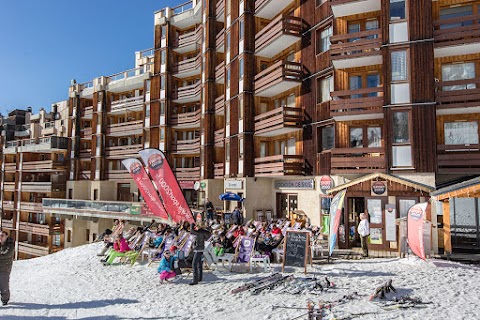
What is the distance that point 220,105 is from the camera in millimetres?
32656

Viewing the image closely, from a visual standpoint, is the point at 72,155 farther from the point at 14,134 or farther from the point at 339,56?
the point at 339,56

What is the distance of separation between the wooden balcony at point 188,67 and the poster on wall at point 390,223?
87.2 feet

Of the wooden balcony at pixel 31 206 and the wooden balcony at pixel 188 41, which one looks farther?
the wooden balcony at pixel 31 206

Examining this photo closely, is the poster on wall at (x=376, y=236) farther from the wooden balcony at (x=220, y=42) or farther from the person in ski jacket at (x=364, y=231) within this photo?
the wooden balcony at (x=220, y=42)

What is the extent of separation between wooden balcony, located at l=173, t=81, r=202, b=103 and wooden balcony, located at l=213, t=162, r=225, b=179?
8.57 m

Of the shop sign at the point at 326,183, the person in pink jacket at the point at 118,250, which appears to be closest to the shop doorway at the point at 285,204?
the shop sign at the point at 326,183

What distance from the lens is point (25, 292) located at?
12.8 m

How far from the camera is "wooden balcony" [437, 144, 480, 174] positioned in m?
17.2

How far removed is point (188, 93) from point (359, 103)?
23.1 m

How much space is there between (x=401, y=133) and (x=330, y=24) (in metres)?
8.03

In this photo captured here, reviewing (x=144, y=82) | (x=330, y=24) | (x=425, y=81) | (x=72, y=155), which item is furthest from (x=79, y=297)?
(x=72, y=155)

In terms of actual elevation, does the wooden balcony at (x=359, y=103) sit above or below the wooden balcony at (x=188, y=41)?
below

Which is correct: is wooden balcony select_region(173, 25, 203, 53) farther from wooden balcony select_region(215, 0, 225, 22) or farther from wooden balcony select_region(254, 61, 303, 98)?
wooden balcony select_region(254, 61, 303, 98)

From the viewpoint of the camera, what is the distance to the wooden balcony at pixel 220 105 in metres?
32.1
